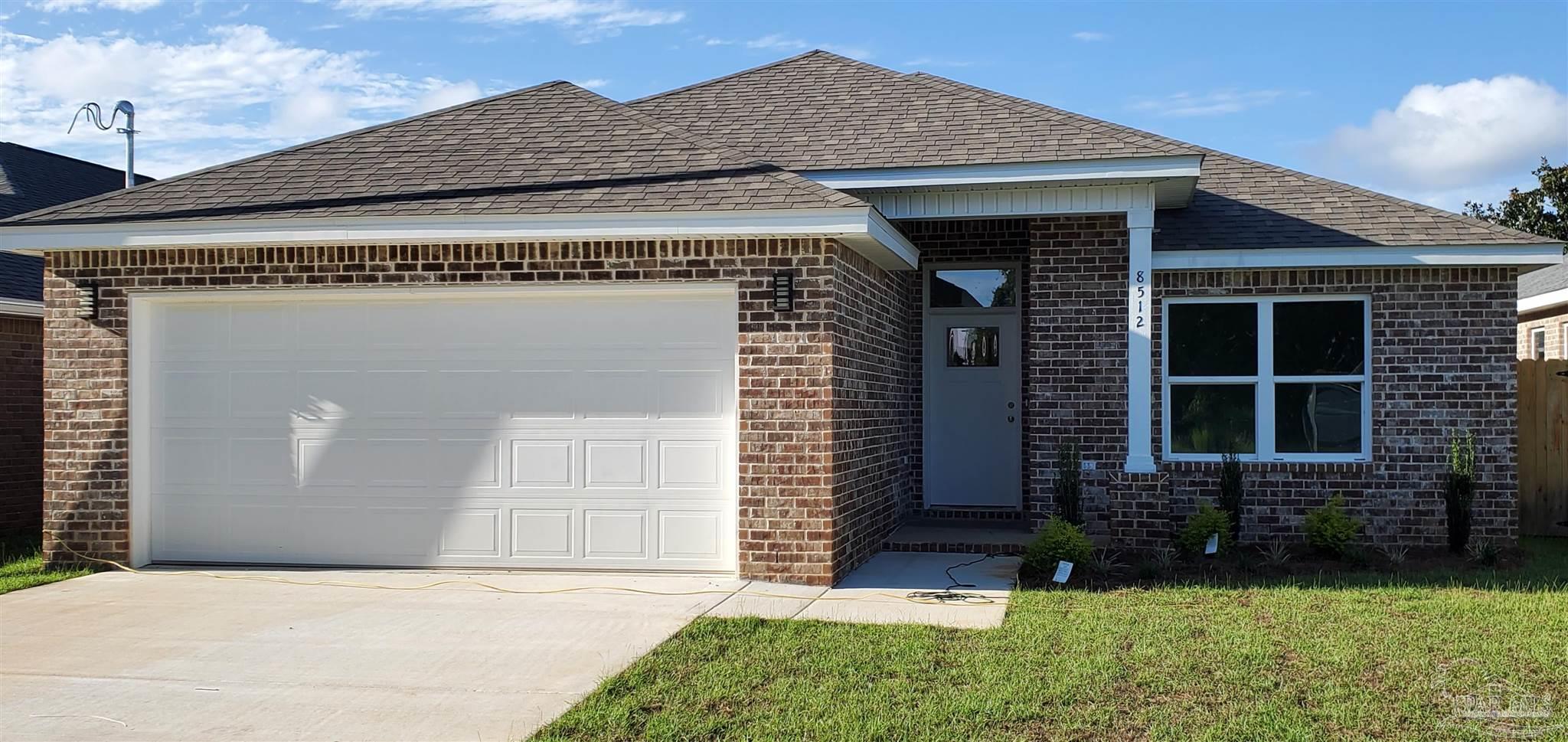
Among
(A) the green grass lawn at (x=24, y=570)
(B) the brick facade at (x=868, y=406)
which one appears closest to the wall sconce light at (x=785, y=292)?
(B) the brick facade at (x=868, y=406)

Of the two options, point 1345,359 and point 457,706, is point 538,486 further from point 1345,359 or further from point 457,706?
point 1345,359

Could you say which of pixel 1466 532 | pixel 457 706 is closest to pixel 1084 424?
pixel 1466 532

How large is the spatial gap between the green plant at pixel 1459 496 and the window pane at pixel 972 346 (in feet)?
13.7

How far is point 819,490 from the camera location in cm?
916

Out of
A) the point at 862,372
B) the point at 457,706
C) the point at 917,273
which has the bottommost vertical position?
the point at 457,706

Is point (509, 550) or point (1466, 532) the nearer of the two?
point (509, 550)

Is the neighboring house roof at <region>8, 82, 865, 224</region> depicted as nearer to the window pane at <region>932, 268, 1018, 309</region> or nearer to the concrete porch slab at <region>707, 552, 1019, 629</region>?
the window pane at <region>932, 268, 1018, 309</region>

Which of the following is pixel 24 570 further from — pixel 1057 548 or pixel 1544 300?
pixel 1544 300

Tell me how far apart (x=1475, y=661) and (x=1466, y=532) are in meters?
4.48

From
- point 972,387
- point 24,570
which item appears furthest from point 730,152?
point 24,570

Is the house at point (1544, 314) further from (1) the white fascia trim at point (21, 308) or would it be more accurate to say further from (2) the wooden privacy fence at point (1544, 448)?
(1) the white fascia trim at point (21, 308)

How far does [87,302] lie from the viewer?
10.1 metres

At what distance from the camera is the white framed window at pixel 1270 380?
11.4 meters

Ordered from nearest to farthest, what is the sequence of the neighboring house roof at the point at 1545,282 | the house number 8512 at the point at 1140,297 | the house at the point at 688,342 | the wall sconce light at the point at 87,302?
1. the house at the point at 688,342
2. the wall sconce light at the point at 87,302
3. the house number 8512 at the point at 1140,297
4. the neighboring house roof at the point at 1545,282
